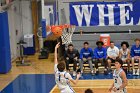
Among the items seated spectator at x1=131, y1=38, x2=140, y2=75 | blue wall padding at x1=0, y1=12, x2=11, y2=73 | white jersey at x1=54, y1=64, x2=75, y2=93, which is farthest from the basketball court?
white jersey at x1=54, y1=64, x2=75, y2=93

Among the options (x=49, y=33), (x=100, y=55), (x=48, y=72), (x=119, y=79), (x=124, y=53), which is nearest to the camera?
(x=119, y=79)

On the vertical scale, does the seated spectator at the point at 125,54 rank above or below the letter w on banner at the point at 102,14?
below

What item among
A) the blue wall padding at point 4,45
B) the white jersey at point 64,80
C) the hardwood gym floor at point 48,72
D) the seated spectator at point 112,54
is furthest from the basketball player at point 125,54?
the white jersey at point 64,80

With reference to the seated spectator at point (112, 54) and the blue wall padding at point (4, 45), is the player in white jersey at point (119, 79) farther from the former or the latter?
the blue wall padding at point (4, 45)

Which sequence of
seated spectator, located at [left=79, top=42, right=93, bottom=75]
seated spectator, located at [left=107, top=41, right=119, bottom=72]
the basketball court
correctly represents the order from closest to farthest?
1. the basketball court
2. seated spectator, located at [left=107, top=41, right=119, bottom=72]
3. seated spectator, located at [left=79, top=42, right=93, bottom=75]

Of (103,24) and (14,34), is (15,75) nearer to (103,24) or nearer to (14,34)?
(14,34)

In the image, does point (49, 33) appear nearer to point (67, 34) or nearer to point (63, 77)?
point (67, 34)

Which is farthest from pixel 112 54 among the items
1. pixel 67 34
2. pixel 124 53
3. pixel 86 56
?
pixel 67 34

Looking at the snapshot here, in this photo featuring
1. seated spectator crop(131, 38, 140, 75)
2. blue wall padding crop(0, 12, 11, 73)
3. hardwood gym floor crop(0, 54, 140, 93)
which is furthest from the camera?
blue wall padding crop(0, 12, 11, 73)

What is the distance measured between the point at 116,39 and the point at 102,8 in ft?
5.64

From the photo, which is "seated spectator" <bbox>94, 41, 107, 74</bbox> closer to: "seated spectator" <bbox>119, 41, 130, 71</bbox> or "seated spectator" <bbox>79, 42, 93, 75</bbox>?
"seated spectator" <bbox>79, 42, 93, 75</bbox>

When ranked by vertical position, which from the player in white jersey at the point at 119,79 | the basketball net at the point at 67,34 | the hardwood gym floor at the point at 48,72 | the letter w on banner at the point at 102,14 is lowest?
the hardwood gym floor at the point at 48,72

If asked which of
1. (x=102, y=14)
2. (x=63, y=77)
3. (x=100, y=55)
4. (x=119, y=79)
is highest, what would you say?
(x=102, y=14)

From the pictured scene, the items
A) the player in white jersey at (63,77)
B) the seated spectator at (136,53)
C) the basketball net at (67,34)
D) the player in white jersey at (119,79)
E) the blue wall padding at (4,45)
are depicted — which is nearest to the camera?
the player in white jersey at (63,77)
